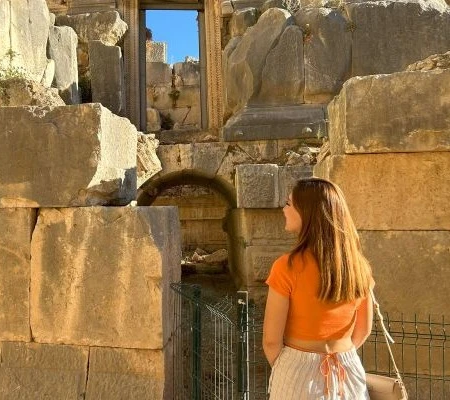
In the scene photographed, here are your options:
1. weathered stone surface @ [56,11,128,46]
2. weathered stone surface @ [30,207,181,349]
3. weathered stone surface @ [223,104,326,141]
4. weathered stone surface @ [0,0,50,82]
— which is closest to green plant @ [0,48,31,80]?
weathered stone surface @ [0,0,50,82]

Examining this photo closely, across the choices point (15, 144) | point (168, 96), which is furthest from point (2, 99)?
point (168, 96)

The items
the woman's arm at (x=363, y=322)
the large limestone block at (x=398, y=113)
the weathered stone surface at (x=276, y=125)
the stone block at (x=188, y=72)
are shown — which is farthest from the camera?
the stone block at (x=188, y=72)

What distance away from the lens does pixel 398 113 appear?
11.3 feet

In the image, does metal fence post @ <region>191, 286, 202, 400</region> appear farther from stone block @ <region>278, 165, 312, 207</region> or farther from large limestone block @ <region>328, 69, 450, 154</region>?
stone block @ <region>278, 165, 312, 207</region>

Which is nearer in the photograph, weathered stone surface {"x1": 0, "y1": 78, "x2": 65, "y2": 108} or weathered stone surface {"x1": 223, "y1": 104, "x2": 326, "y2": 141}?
weathered stone surface {"x1": 0, "y1": 78, "x2": 65, "y2": 108}

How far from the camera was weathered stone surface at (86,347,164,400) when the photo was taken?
3.15m

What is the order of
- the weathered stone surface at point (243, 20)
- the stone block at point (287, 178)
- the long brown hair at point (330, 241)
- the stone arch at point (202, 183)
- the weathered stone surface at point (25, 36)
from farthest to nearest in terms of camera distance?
the weathered stone surface at point (243, 20)
the stone arch at point (202, 183)
the weathered stone surface at point (25, 36)
the stone block at point (287, 178)
the long brown hair at point (330, 241)

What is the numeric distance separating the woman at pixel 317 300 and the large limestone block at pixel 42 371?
6.04ft

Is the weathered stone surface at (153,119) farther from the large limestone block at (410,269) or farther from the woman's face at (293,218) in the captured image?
the woman's face at (293,218)

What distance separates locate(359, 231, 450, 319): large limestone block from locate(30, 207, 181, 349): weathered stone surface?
149 centimetres

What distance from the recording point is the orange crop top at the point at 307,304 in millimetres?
1750

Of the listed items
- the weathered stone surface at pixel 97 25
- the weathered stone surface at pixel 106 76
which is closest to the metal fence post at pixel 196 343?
the weathered stone surface at pixel 106 76

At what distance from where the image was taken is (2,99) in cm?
626

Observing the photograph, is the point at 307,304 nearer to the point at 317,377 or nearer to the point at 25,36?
the point at 317,377
